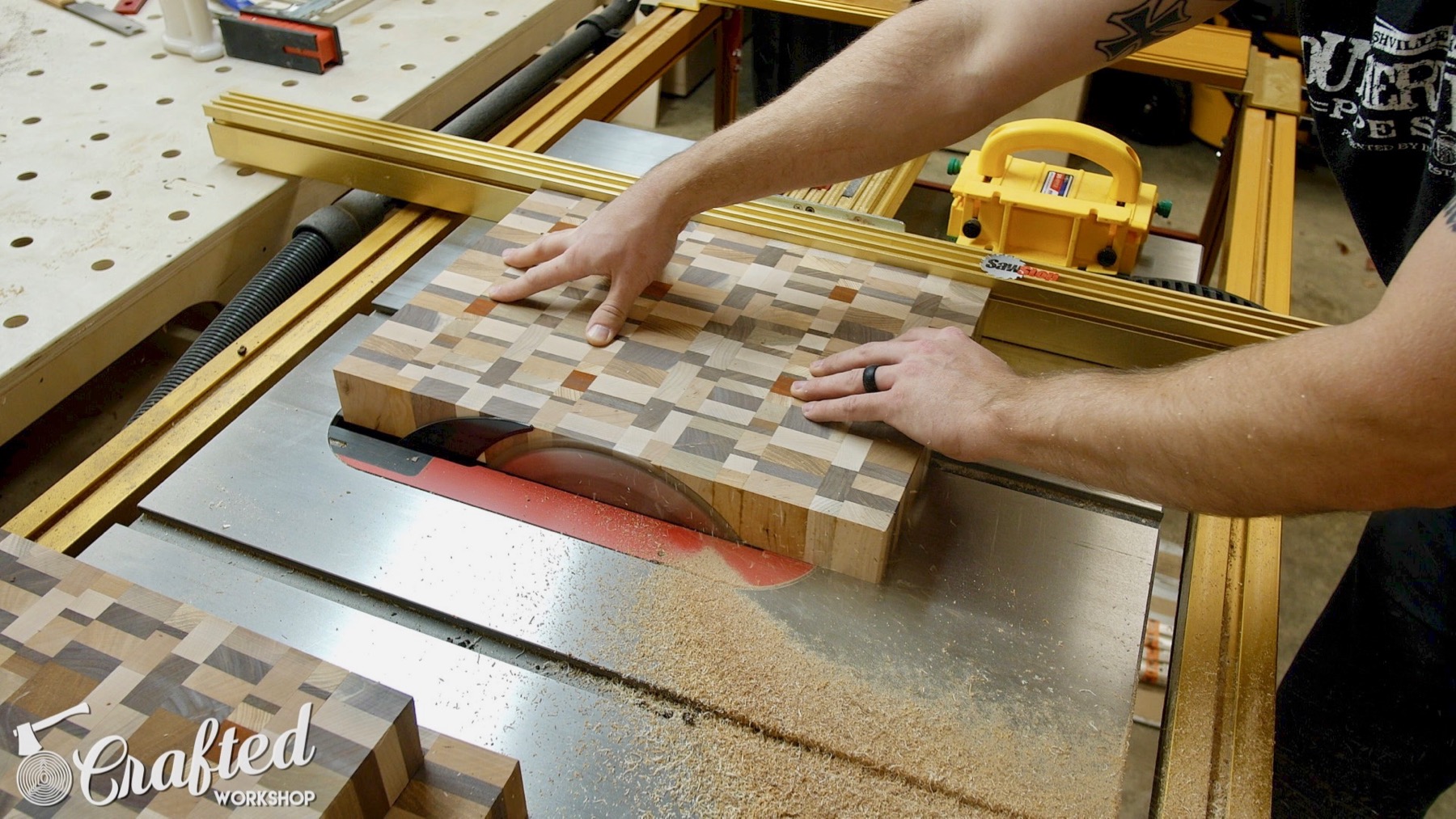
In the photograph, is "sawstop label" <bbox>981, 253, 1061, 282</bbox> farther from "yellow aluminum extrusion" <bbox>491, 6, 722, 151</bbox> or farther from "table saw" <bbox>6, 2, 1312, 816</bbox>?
"yellow aluminum extrusion" <bbox>491, 6, 722, 151</bbox>

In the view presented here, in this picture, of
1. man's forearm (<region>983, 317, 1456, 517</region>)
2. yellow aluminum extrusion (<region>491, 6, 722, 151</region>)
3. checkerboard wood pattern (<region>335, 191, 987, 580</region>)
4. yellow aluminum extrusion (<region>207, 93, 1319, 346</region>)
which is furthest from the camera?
yellow aluminum extrusion (<region>491, 6, 722, 151</region>)

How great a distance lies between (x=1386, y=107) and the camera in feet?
3.93

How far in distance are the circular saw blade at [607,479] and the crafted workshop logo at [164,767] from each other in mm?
413

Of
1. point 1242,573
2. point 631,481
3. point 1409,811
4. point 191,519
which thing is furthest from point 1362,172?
point 191,519

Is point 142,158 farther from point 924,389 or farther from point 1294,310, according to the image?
point 1294,310

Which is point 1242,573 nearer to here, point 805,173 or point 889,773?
point 889,773

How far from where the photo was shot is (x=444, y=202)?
148 cm

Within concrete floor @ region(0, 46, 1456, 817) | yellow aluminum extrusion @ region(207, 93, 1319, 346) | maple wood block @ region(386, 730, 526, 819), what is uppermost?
yellow aluminum extrusion @ region(207, 93, 1319, 346)

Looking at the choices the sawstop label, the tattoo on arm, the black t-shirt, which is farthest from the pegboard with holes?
the black t-shirt

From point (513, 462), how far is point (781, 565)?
0.31 metres

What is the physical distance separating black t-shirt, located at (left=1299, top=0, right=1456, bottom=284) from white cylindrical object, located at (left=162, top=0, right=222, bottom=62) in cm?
177

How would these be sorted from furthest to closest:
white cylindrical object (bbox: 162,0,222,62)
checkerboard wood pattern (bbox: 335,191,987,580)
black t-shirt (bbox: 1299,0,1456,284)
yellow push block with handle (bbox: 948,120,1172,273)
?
white cylindrical object (bbox: 162,0,222,62)
yellow push block with handle (bbox: 948,120,1172,273)
black t-shirt (bbox: 1299,0,1456,284)
checkerboard wood pattern (bbox: 335,191,987,580)

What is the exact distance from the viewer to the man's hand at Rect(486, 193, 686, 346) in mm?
1179

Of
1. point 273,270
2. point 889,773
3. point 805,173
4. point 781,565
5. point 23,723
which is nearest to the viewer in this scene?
point 23,723
